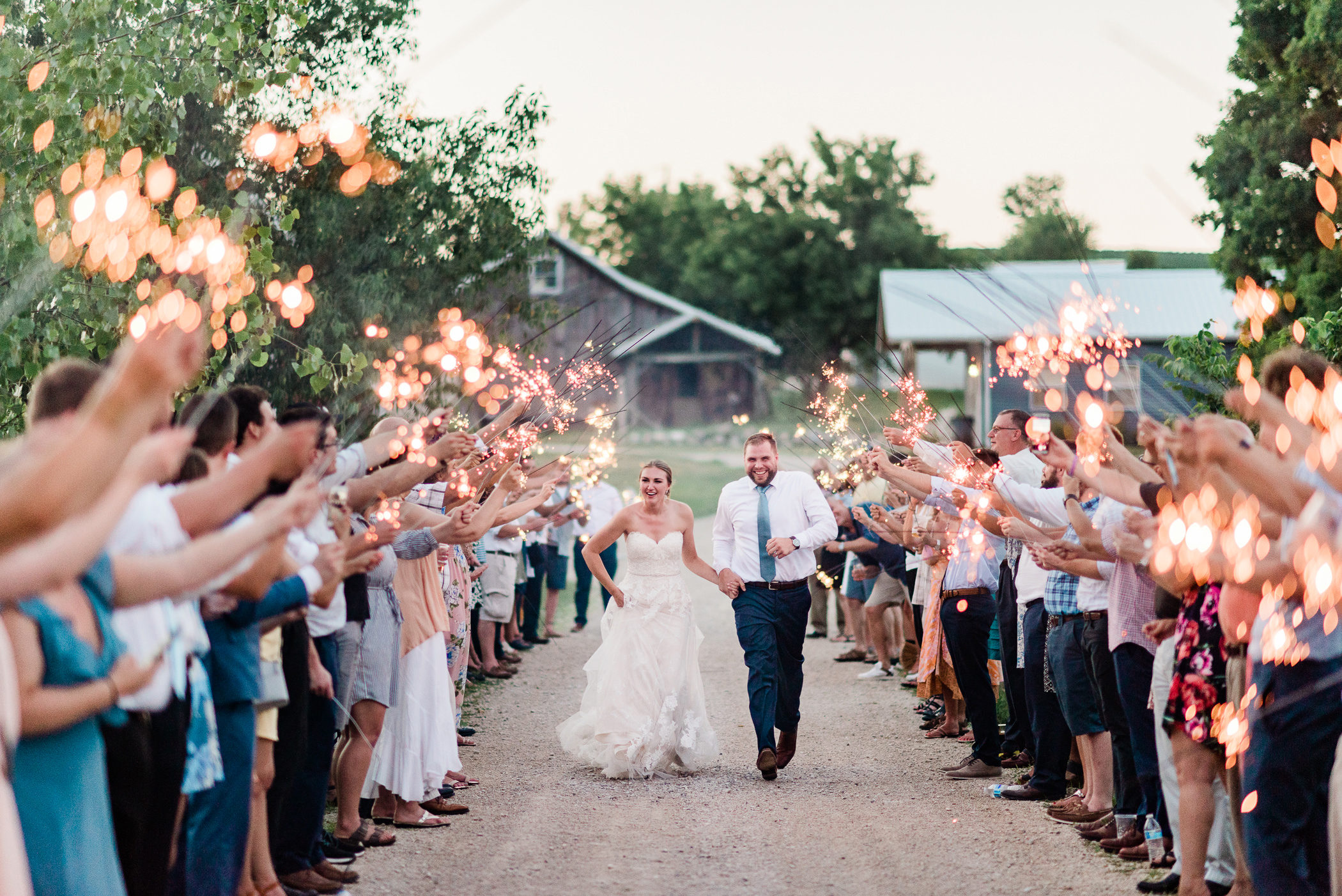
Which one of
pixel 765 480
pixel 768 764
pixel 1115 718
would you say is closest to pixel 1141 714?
pixel 1115 718

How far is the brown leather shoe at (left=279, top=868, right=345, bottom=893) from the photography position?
566cm

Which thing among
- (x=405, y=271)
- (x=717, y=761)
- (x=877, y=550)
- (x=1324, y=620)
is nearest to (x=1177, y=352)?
(x=877, y=550)

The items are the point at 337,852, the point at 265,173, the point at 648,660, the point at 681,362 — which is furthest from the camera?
the point at 681,362

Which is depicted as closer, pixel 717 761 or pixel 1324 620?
pixel 1324 620

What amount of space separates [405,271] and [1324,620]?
11275 mm

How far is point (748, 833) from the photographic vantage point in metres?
6.93

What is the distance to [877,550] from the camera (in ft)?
42.4

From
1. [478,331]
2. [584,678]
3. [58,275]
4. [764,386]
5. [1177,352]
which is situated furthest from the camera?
[764,386]

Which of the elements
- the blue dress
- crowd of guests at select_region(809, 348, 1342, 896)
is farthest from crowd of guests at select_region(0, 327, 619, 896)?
crowd of guests at select_region(809, 348, 1342, 896)

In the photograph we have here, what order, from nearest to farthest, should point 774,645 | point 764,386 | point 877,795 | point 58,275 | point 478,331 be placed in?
1. point 58,275
2. point 877,795
3. point 774,645
4. point 478,331
5. point 764,386

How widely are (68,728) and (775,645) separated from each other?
5970 millimetres

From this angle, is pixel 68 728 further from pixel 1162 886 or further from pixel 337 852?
pixel 1162 886

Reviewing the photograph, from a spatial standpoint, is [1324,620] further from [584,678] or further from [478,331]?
[478,331]

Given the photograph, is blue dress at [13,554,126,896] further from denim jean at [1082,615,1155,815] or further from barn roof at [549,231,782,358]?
barn roof at [549,231,782,358]
